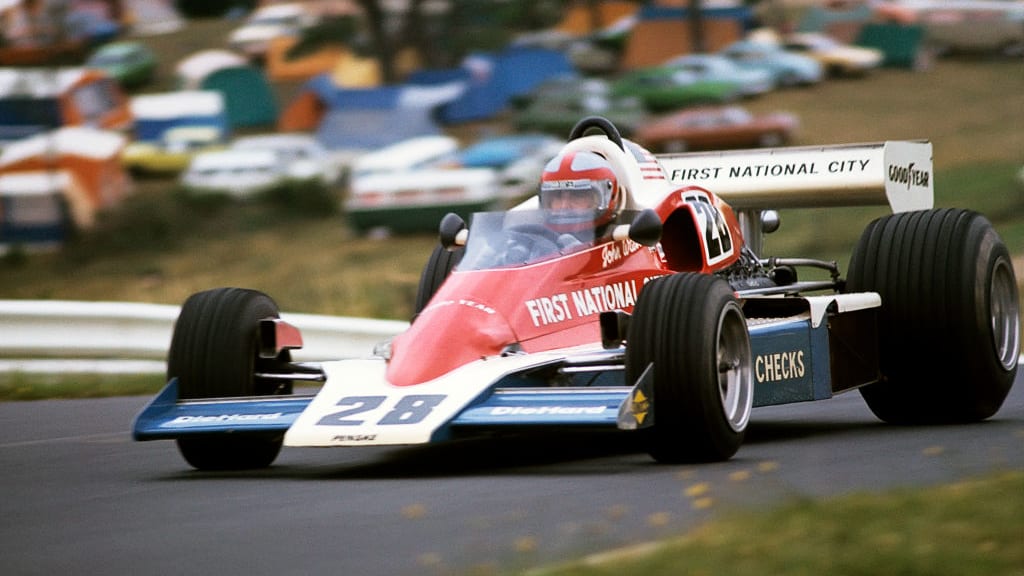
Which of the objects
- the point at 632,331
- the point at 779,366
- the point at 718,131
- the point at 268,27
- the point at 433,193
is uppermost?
the point at 268,27

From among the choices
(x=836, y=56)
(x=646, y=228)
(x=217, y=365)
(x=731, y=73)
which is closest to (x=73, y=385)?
(x=217, y=365)

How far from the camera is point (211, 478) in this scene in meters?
8.59

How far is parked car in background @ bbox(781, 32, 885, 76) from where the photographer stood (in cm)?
4744

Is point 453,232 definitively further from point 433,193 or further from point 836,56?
point 836,56

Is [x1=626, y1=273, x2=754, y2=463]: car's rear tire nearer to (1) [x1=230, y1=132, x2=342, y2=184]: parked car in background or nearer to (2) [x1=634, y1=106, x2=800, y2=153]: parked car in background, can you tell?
(2) [x1=634, y1=106, x2=800, y2=153]: parked car in background

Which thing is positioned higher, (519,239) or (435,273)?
(519,239)

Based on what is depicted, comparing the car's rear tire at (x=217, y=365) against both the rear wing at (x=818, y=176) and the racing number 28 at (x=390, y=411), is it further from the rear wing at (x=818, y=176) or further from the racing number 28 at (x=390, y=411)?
the rear wing at (x=818, y=176)

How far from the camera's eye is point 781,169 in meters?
12.2

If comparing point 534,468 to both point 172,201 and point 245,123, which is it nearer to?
point 172,201

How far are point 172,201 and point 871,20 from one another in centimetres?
2076

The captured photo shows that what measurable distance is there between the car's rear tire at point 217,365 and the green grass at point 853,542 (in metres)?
3.47

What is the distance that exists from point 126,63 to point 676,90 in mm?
17615

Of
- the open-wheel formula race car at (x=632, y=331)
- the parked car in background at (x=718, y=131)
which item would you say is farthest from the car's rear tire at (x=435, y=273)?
the parked car in background at (x=718, y=131)

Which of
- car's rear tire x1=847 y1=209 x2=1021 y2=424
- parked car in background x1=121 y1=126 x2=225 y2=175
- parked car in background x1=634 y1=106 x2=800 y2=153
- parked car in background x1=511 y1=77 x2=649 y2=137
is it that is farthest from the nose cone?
parked car in background x1=121 y1=126 x2=225 y2=175
